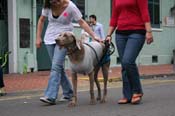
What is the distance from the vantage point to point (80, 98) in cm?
1042

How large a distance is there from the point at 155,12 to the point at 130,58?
18.5 meters

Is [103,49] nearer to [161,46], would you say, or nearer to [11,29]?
[11,29]

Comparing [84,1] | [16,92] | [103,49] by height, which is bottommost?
[16,92]

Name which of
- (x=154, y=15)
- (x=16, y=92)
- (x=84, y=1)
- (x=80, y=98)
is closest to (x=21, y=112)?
(x=80, y=98)

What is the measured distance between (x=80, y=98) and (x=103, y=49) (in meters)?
1.42

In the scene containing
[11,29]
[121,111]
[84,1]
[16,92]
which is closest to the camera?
[121,111]

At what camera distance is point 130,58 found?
28.7ft

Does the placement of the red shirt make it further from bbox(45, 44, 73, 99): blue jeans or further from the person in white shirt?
bbox(45, 44, 73, 99): blue jeans

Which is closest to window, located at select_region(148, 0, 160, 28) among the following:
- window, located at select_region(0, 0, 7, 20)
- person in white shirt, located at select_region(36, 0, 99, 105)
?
window, located at select_region(0, 0, 7, 20)

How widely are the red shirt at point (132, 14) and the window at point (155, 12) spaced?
17825 mm

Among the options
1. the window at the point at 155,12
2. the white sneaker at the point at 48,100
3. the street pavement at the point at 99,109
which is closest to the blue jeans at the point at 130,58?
the street pavement at the point at 99,109

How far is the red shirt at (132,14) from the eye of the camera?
874 cm

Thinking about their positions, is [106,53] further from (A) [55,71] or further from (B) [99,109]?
(B) [99,109]

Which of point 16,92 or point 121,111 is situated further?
point 16,92
